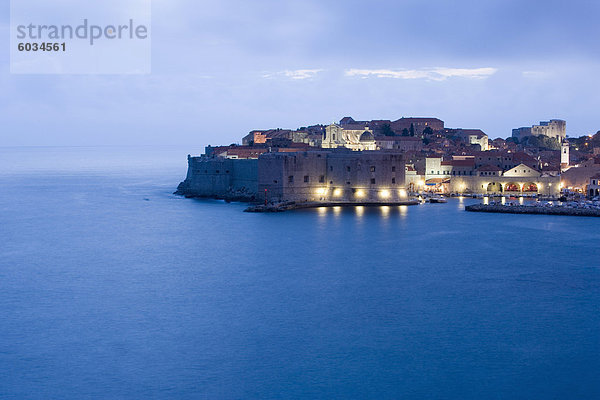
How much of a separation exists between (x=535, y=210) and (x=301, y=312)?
13619mm

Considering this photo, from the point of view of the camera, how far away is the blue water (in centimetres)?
705

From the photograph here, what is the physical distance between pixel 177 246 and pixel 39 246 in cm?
318

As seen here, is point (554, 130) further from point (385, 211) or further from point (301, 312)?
point (301, 312)

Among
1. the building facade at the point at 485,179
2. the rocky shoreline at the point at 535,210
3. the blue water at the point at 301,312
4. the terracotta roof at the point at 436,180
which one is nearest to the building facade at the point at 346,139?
the terracotta roof at the point at 436,180

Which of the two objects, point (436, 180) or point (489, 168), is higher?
point (489, 168)

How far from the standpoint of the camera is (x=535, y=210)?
20.7 meters

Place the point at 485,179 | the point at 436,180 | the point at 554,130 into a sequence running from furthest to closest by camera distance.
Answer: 1. the point at 554,130
2. the point at 436,180
3. the point at 485,179

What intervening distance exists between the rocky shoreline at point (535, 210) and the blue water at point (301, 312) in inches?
135

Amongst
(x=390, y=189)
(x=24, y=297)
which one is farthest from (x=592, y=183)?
(x=24, y=297)

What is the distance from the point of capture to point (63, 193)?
30031 mm

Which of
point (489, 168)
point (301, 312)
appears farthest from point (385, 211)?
point (301, 312)

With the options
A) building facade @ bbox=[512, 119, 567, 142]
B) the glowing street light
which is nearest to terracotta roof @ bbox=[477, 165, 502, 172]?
the glowing street light

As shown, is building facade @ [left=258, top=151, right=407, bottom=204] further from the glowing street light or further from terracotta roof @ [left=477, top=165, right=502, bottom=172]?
terracotta roof @ [left=477, top=165, right=502, bottom=172]

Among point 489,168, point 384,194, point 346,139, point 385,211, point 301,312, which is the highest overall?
point 346,139
